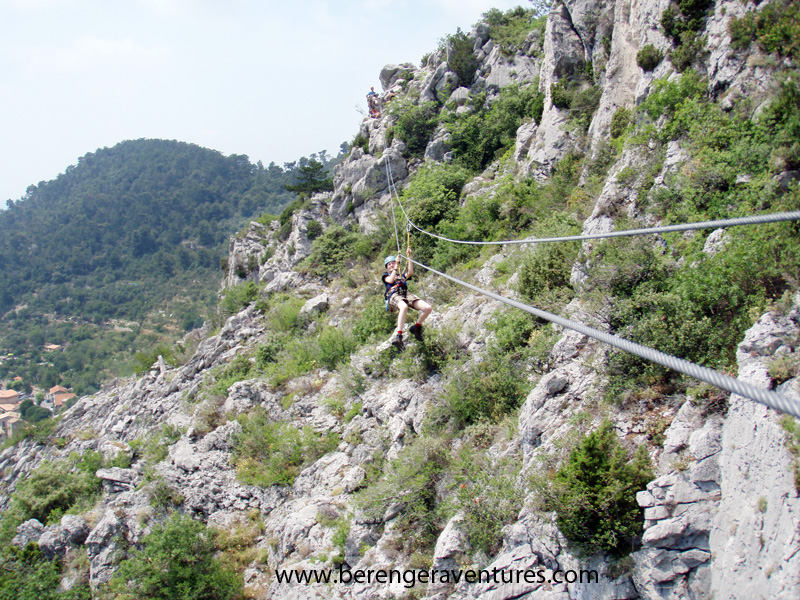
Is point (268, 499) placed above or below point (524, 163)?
below

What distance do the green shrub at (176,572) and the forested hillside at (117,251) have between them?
104233 millimetres

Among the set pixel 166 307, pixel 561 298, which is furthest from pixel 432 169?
pixel 166 307

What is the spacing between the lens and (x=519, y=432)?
6.55m

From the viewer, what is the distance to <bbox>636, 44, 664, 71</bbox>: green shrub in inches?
398

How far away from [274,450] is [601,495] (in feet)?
29.8

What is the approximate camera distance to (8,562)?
39.8ft

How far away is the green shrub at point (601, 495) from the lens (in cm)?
431

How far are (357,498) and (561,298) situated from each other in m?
5.29

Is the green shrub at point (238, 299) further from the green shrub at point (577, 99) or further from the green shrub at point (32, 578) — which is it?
the green shrub at point (577, 99)

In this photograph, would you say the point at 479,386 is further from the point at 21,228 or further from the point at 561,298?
the point at 21,228

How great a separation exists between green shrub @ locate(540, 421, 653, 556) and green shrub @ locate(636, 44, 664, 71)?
9582 millimetres

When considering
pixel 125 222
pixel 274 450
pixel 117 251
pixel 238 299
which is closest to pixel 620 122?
pixel 274 450

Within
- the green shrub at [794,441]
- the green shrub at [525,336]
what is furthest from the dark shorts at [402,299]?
the green shrub at [794,441]

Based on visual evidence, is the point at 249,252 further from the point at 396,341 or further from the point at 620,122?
the point at 620,122
